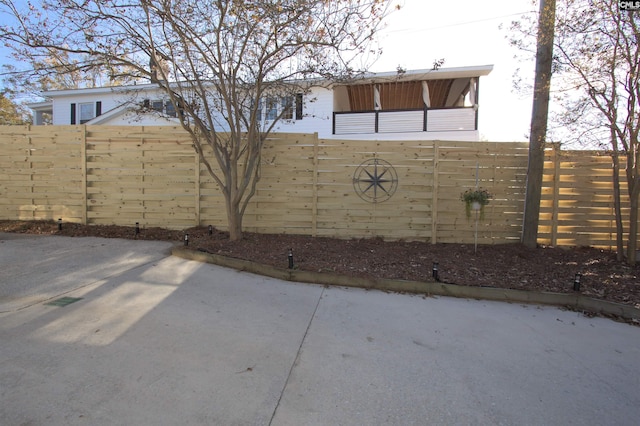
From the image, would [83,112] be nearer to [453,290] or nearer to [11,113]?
[11,113]

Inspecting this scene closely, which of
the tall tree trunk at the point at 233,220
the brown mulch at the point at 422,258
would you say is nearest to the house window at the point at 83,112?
the brown mulch at the point at 422,258

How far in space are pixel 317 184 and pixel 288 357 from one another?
511cm

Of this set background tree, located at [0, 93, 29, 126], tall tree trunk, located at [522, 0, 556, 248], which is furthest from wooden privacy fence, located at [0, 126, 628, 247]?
background tree, located at [0, 93, 29, 126]

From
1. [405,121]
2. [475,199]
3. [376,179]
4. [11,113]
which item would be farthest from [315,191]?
[11,113]

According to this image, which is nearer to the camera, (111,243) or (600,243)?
(111,243)

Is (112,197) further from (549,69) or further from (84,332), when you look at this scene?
(549,69)

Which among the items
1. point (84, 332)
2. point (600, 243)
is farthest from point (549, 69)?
point (84, 332)

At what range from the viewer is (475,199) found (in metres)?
7.21

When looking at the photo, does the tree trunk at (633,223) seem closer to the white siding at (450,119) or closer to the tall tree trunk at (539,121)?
the tall tree trunk at (539,121)

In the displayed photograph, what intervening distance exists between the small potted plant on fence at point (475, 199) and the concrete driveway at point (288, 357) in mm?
2812

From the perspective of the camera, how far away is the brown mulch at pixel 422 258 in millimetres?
5520

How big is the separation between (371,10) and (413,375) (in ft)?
18.8

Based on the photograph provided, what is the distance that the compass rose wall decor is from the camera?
7773mm

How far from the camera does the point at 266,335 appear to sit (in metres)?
3.50
